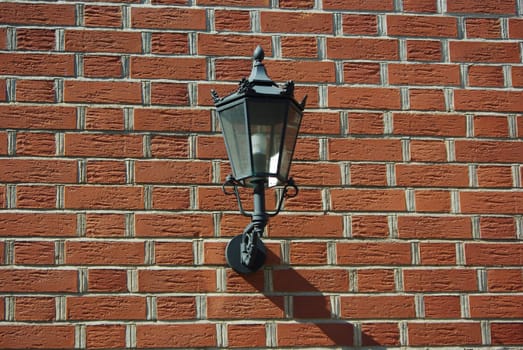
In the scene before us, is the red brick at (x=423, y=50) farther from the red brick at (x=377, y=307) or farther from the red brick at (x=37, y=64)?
the red brick at (x=37, y=64)

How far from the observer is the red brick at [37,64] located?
163 inches

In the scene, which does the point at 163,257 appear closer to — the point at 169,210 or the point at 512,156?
the point at 169,210

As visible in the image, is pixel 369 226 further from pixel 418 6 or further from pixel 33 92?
pixel 33 92

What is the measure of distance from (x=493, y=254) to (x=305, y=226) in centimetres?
75

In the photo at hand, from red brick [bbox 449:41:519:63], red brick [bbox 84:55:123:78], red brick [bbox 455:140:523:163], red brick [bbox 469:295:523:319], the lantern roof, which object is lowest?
red brick [bbox 469:295:523:319]

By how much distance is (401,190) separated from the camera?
420 centimetres

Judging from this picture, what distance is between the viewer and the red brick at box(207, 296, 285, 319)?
4.00m

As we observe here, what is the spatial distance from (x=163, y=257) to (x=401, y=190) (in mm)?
965

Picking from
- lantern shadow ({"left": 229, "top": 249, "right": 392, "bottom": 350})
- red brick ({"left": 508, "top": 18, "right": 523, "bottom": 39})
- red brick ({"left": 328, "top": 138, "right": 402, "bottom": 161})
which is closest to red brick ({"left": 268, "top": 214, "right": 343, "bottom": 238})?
lantern shadow ({"left": 229, "top": 249, "right": 392, "bottom": 350})

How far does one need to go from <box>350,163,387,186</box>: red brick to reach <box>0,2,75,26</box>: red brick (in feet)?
4.08

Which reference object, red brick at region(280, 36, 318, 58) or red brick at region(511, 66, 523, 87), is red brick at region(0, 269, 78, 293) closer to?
red brick at region(280, 36, 318, 58)

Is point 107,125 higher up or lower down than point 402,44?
lower down

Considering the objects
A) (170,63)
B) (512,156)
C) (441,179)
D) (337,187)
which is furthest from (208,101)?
(512,156)

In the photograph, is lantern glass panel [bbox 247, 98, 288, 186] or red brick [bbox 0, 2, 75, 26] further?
red brick [bbox 0, 2, 75, 26]
